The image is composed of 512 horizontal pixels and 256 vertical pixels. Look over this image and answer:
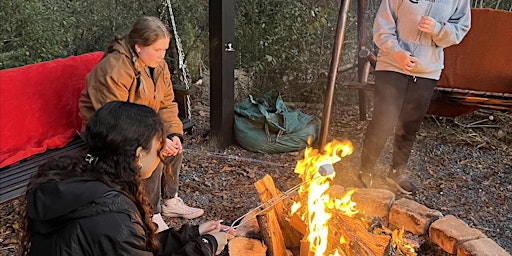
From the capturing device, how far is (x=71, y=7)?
5.18 metres

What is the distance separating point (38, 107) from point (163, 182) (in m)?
1.02

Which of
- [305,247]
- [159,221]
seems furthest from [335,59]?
[159,221]

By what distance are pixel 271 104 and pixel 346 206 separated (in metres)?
2.09

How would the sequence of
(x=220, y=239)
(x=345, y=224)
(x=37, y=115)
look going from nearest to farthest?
(x=220, y=239)
(x=345, y=224)
(x=37, y=115)

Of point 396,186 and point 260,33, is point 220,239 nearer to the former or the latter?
point 396,186

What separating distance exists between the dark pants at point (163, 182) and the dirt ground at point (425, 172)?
0.69 feet

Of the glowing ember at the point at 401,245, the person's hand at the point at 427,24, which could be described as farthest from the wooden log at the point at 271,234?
the person's hand at the point at 427,24

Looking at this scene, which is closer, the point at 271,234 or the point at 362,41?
the point at 271,234

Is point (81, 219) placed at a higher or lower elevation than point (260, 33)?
higher

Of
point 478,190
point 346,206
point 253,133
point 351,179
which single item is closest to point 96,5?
point 253,133

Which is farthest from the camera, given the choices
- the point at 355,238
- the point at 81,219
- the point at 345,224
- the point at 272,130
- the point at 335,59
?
the point at 272,130

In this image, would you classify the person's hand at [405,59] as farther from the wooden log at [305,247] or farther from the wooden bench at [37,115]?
the wooden bench at [37,115]

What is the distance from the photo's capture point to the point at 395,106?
12.0 feet

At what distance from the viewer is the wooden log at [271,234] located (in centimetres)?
288
